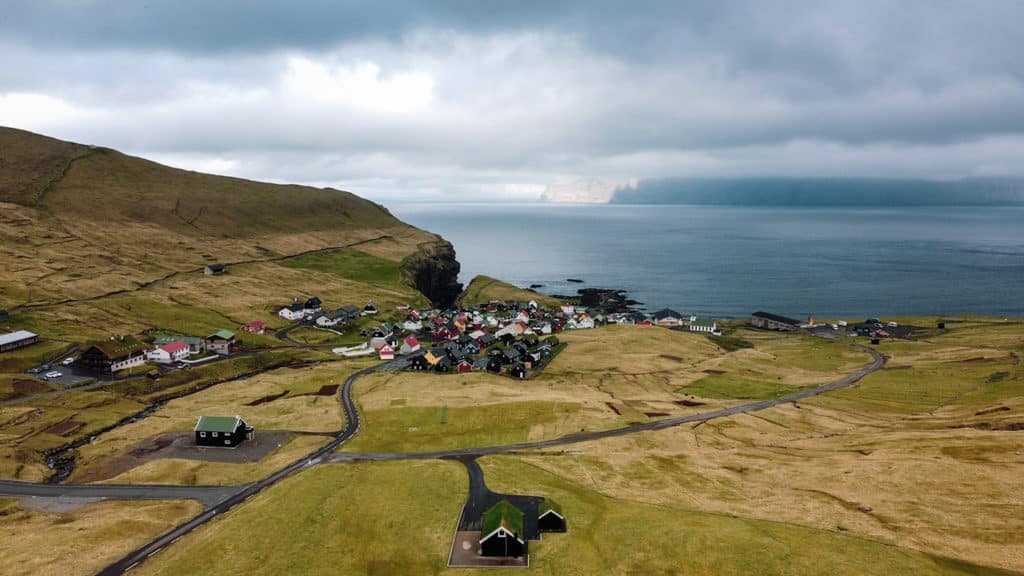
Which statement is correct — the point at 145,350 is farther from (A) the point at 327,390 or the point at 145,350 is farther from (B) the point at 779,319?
(B) the point at 779,319

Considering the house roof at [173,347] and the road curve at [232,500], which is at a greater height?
the house roof at [173,347]

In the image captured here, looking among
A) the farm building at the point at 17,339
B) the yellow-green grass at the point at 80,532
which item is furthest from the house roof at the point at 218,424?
the farm building at the point at 17,339

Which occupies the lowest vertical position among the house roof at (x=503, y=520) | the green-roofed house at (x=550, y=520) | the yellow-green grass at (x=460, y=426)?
the yellow-green grass at (x=460, y=426)

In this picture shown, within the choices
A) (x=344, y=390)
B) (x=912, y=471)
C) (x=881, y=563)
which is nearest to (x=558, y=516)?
(x=881, y=563)

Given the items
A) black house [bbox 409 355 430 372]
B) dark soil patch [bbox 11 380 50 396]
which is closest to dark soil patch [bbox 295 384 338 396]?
black house [bbox 409 355 430 372]

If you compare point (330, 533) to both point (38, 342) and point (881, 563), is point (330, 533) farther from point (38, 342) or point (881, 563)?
point (38, 342)

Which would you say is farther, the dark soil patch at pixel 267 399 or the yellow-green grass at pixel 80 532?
the dark soil patch at pixel 267 399

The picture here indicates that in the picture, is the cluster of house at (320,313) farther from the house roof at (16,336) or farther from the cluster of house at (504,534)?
the cluster of house at (504,534)

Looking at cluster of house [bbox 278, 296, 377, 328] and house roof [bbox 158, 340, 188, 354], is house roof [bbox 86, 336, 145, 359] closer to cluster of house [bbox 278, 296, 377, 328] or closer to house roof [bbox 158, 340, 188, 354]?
house roof [bbox 158, 340, 188, 354]
